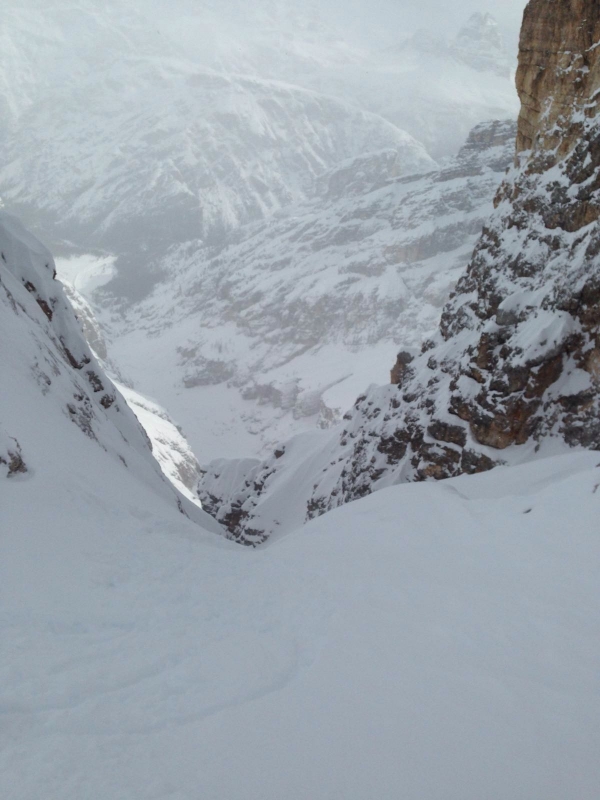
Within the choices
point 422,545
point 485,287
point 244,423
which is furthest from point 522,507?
point 244,423

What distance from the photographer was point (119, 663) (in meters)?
5.48

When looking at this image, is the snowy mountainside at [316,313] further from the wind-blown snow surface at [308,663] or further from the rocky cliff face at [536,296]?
the wind-blown snow surface at [308,663]

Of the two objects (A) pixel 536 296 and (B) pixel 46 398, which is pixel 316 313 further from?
(B) pixel 46 398

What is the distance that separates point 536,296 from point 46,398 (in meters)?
18.5

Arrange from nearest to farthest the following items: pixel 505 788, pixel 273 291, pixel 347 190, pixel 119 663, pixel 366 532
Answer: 1. pixel 505 788
2. pixel 119 663
3. pixel 366 532
4. pixel 273 291
5. pixel 347 190

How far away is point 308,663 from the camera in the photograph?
5797 millimetres

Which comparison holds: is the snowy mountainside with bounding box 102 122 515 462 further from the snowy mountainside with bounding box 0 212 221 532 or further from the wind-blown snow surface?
the wind-blown snow surface

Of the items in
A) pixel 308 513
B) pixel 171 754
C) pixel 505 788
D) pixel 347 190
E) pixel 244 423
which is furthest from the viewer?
pixel 347 190

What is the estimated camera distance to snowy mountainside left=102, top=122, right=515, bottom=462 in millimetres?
122938

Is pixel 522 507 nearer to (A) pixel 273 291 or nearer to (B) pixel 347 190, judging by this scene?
(A) pixel 273 291

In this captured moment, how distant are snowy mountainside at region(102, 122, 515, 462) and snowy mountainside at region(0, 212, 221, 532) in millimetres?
80557

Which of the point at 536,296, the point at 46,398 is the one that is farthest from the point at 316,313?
the point at 46,398

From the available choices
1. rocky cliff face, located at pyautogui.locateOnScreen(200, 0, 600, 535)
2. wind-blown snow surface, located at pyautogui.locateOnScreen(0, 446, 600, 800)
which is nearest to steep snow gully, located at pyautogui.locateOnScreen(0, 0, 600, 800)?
wind-blown snow surface, located at pyautogui.locateOnScreen(0, 446, 600, 800)

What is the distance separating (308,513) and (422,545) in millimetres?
30692
